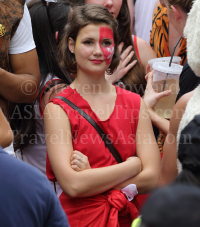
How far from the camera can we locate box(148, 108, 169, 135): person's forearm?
2.51m

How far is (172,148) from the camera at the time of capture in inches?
63.1

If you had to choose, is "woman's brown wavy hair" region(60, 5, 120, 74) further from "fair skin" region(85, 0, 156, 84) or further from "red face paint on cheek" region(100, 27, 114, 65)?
"fair skin" region(85, 0, 156, 84)

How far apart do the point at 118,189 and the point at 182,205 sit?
148 centimetres

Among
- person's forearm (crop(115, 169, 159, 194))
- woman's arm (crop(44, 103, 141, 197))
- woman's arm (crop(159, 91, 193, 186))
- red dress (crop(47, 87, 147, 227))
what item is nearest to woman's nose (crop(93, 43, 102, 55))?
red dress (crop(47, 87, 147, 227))

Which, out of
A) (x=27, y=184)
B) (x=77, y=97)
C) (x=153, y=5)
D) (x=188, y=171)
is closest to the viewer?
(x=188, y=171)

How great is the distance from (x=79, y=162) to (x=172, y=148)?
64 centimetres

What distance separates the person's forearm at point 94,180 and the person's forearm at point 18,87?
0.70 metres

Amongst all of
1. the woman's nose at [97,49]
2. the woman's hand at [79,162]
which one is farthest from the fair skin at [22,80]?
the woman's hand at [79,162]

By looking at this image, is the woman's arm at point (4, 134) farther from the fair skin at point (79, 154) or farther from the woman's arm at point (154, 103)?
the woman's arm at point (154, 103)

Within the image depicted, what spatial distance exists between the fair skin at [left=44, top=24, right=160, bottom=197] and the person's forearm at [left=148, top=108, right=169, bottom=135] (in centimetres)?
19

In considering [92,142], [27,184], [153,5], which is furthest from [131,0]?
[27,184]

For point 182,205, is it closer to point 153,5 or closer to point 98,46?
point 98,46

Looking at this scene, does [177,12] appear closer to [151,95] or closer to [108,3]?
[151,95]

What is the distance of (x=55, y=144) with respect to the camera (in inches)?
85.0
